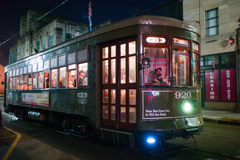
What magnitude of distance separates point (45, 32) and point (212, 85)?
21435 millimetres

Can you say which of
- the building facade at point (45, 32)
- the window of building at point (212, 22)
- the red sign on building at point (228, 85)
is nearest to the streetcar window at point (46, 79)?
the red sign on building at point (228, 85)

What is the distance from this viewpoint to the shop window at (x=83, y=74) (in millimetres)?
7031

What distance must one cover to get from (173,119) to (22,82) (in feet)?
32.4

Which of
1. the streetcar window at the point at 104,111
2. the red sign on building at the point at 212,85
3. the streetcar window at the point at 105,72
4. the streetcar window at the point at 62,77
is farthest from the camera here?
the red sign on building at the point at 212,85

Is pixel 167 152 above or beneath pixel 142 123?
beneath

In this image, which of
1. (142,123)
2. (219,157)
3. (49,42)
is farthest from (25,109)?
(49,42)

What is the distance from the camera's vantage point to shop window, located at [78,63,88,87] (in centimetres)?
703

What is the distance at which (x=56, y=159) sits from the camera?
5.56 meters

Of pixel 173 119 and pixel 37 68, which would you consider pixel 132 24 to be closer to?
pixel 173 119

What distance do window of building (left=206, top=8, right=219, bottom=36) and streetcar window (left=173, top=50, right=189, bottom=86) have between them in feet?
38.2

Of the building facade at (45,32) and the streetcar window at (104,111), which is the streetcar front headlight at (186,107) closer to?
the streetcar window at (104,111)

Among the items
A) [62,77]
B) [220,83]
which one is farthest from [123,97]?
[220,83]

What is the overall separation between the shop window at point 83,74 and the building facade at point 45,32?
51.1 ft

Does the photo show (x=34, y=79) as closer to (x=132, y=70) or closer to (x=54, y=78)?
(x=54, y=78)
